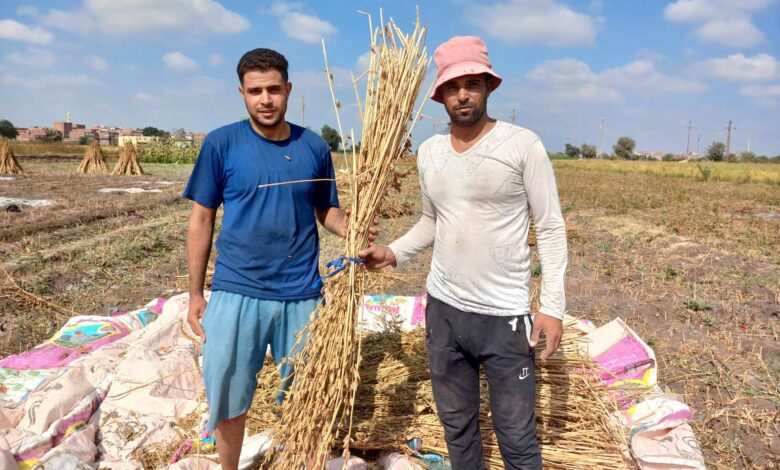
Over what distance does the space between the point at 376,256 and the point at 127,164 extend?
61.4 ft

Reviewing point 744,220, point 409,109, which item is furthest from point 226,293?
point 744,220

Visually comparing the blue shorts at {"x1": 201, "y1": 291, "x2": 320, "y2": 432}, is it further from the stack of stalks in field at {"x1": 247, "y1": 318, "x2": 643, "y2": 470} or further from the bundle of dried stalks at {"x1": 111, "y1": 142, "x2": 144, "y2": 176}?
the bundle of dried stalks at {"x1": 111, "y1": 142, "x2": 144, "y2": 176}

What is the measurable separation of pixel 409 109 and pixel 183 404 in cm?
178

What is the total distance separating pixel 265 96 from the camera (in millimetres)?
1771

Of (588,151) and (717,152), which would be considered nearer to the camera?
(717,152)

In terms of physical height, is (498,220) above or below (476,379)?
above

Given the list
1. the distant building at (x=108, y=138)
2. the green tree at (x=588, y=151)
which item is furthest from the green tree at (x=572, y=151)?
the distant building at (x=108, y=138)

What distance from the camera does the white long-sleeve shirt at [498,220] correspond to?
1.62 m

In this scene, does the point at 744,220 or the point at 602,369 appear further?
the point at 744,220

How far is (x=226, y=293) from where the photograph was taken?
1.83m

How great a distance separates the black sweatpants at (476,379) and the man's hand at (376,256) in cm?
21

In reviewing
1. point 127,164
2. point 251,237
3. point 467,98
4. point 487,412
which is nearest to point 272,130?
point 251,237

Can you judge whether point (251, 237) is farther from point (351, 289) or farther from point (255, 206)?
point (351, 289)

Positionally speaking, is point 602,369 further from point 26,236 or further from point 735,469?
point 26,236
